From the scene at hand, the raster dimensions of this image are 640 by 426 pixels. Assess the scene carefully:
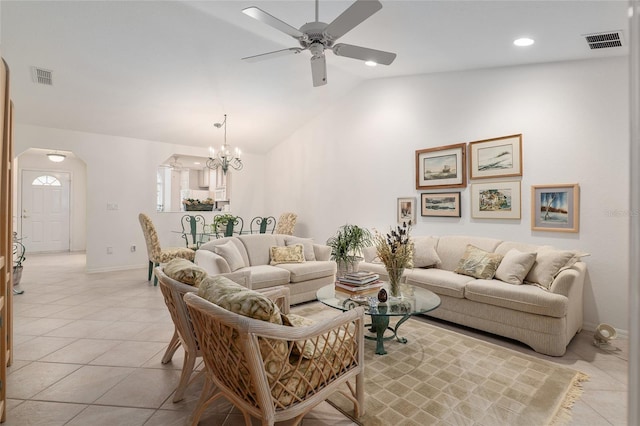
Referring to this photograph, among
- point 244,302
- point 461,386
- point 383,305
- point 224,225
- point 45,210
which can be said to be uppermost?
point 45,210

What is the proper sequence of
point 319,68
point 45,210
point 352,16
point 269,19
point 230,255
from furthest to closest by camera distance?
point 45,210, point 230,255, point 319,68, point 269,19, point 352,16

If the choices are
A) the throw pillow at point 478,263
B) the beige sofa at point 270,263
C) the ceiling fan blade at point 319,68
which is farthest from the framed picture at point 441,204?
the ceiling fan blade at point 319,68

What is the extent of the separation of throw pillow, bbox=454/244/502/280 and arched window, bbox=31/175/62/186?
9586 mm

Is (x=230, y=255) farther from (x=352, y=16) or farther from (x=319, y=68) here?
(x=352, y=16)

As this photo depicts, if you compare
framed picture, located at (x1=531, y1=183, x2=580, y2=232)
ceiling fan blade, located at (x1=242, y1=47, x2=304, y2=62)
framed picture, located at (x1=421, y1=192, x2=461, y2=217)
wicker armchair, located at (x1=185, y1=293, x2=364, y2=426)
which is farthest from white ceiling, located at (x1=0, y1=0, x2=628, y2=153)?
wicker armchair, located at (x1=185, y1=293, x2=364, y2=426)

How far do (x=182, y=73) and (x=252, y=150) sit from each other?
317cm

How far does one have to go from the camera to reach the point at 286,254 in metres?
4.50

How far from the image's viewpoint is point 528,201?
380cm

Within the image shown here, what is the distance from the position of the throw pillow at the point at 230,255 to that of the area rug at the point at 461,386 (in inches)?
74.2

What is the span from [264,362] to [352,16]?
7.45 ft

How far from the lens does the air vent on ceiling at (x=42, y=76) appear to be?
160 inches

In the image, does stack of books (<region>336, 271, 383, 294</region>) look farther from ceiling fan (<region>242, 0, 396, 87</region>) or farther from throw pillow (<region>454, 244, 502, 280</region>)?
ceiling fan (<region>242, 0, 396, 87</region>)

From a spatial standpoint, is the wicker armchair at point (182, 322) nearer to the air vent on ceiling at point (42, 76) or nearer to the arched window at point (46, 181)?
the air vent on ceiling at point (42, 76)

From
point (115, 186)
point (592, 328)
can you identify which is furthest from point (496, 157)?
point (115, 186)
